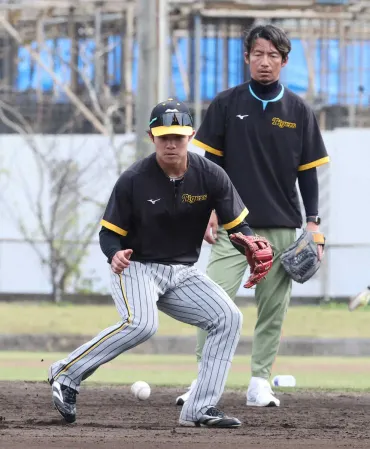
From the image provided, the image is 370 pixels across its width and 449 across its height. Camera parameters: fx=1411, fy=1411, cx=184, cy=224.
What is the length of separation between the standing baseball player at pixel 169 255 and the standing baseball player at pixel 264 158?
1.28 meters

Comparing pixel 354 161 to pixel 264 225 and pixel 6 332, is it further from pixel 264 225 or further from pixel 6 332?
pixel 264 225

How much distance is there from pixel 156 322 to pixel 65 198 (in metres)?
14.6

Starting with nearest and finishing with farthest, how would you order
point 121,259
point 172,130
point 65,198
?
point 121,259 → point 172,130 → point 65,198

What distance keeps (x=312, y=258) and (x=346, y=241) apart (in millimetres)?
12569

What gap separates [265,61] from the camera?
29.2 feet

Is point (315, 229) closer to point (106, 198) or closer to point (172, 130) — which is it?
point (172, 130)

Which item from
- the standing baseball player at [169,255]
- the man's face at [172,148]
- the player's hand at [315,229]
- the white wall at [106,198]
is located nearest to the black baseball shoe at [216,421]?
the standing baseball player at [169,255]

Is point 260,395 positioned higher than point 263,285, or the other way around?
point 263,285

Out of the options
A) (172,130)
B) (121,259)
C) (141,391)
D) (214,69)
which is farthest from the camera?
(214,69)

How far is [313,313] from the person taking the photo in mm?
18766

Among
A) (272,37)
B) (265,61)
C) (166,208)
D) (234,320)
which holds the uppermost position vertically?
(272,37)

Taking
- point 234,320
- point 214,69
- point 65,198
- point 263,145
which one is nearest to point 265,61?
point 263,145

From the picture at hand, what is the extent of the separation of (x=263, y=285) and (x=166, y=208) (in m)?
1.88

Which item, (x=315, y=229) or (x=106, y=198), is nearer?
(x=315, y=229)
